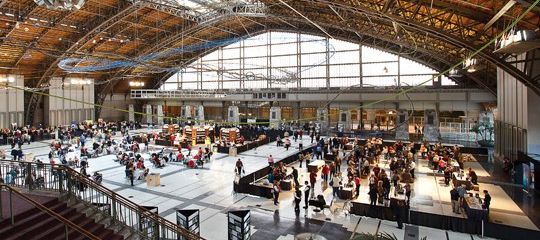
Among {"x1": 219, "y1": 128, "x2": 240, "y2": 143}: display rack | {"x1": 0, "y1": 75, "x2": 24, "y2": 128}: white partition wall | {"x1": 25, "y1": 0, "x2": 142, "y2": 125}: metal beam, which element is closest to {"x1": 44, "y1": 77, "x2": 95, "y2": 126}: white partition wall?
{"x1": 0, "y1": 75, "x2": 24, "y2": 128}: white partition wall

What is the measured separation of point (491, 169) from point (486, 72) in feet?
39.4

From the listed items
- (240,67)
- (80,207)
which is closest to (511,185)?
(80,207)

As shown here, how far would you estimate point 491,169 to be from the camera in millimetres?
21359

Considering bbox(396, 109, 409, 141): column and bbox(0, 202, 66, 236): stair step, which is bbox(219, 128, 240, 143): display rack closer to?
bbox(396, 109, 409, 141): column

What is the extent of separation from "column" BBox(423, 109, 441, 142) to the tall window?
3401mm

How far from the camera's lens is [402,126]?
35.9 metres

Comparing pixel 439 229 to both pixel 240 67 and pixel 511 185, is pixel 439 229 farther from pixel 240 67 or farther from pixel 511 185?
pixel 240 67

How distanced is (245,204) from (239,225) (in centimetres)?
463

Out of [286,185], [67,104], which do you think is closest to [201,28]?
[67,104]

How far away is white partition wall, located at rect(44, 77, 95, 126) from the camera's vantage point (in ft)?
138

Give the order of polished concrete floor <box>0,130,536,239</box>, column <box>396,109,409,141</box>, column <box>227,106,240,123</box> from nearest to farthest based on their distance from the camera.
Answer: polished concrete floor <box>0,130,536,239</box> → column <box>396,109,409,141</box> → column <box>227,106,240,123</box>

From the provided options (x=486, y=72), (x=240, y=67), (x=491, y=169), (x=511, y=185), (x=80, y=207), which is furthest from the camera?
(x=240, y=67)

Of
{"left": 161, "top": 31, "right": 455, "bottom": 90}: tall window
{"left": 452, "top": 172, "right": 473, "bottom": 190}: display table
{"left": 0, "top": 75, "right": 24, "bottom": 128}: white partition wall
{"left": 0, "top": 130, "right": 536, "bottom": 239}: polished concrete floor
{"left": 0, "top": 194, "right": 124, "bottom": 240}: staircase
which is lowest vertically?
{"left": 0, "top": 130, "right": 536, "bottom": 239}: polished concrete floor

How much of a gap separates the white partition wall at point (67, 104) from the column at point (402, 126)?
34449 mm
